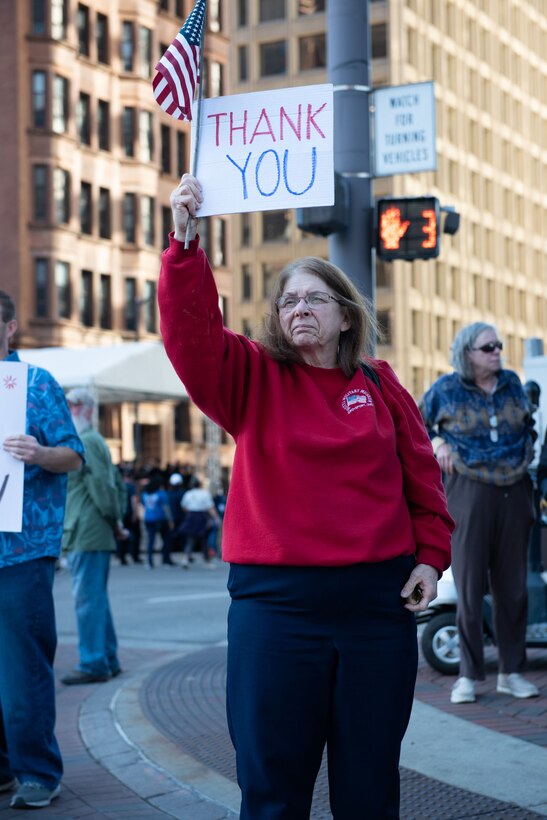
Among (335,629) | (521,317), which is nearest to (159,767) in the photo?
(335,629)

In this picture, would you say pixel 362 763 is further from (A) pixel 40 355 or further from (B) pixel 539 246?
(B) pixel 539 246

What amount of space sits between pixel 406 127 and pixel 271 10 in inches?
2574

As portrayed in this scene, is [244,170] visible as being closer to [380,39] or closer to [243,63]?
[380,39]

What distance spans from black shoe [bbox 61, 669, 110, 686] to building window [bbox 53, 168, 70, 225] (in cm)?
3805

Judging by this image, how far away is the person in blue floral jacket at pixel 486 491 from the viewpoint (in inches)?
263

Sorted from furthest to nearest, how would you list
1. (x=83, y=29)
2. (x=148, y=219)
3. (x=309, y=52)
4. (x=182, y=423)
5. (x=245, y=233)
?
(x=245, y=233)
(x=309, y=52)
(x=182, y=423)
(x=148, y=219)
(x=83, y=29)

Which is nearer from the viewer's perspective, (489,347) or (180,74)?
(180,74)

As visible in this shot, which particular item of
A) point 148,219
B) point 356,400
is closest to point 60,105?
point 148,219

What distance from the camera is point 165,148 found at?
51.8 metres

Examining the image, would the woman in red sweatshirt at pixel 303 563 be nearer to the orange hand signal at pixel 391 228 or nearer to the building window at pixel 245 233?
the orange hand signal at pixel 391 228

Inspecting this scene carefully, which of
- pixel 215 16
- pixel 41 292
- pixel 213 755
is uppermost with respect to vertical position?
pixel 215 16

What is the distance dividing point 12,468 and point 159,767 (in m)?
1.47

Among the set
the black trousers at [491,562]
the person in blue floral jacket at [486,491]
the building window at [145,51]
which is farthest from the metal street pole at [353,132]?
the building window at [145,51]

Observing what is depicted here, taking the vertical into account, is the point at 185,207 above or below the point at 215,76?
below
